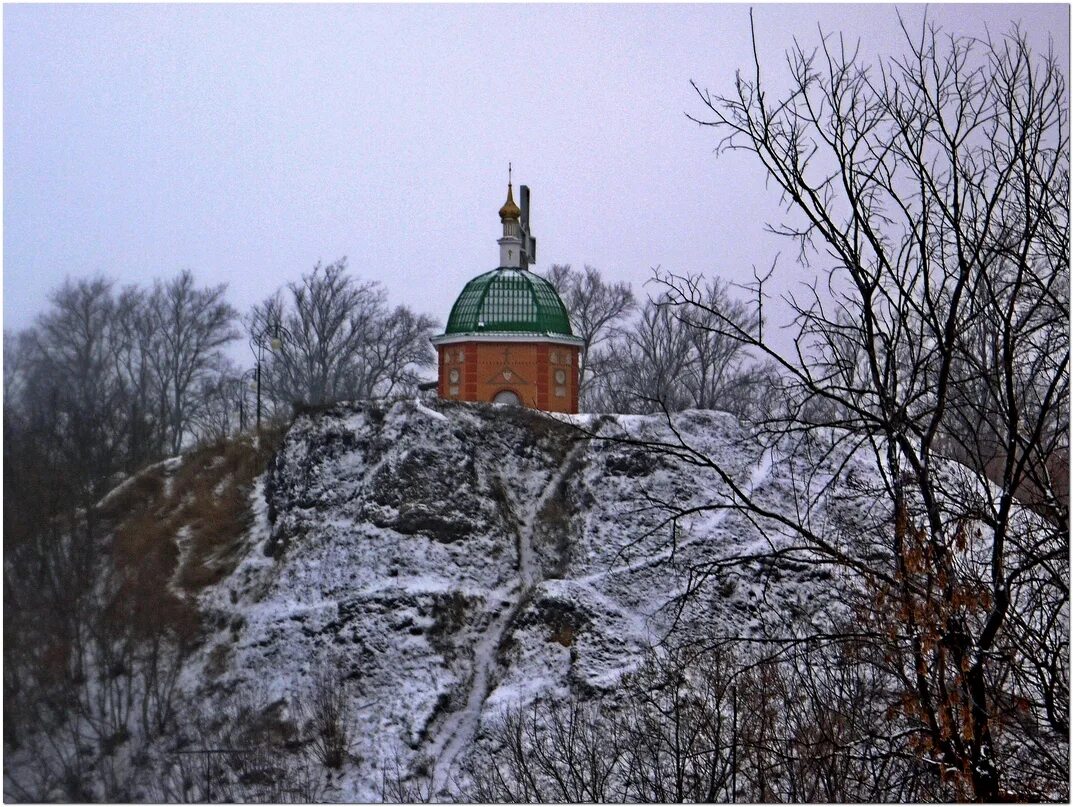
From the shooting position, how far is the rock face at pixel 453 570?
21484 millimetres

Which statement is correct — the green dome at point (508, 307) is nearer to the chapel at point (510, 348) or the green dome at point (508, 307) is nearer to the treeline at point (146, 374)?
the chapel at point (510, 348)

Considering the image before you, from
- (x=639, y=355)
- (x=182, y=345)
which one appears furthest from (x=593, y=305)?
(x=182, y=345)

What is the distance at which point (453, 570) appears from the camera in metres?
24.7

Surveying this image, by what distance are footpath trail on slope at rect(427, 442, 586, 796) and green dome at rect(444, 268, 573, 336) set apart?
12.4 feet

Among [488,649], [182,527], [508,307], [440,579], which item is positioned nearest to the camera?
[488,649]

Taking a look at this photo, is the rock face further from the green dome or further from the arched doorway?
the green dome

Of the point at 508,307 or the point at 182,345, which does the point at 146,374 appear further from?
the point at 508,307

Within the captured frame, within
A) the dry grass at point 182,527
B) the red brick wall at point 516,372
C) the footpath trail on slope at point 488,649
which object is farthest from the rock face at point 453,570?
the red brick wall at point 516,372

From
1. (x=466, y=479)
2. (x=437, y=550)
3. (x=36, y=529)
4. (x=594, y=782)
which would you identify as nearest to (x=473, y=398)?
(x=466, y=479)

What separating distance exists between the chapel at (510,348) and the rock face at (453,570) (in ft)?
5.88

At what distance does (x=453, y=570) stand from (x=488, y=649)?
226 centimetres

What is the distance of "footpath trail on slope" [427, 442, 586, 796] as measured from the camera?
2008cm

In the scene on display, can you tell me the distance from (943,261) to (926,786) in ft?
11.2

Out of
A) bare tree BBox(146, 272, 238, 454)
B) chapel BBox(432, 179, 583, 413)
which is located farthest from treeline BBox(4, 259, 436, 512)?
chapel BBox(432, 179, 583, 413)
